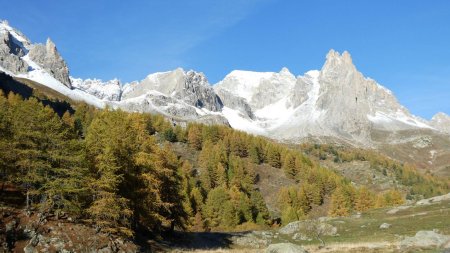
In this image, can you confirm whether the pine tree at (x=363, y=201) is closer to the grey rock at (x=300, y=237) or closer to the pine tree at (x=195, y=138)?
the pine tree at (x=195, y=138)

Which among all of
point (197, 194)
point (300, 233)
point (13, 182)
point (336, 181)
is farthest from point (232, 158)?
point (13, 182)

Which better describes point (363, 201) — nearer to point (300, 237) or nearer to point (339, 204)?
point (339, 204)

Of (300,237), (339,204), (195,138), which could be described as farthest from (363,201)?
(300,237)

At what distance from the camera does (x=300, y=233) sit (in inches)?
3152

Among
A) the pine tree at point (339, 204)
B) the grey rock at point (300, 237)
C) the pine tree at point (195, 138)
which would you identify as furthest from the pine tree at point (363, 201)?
the grey rock at point (300, 237)

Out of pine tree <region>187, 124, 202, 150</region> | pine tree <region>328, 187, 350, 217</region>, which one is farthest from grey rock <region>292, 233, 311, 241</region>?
pine tree <region>187, 124, 202, 150</region>

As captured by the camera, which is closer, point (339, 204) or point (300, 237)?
point (300, 237)

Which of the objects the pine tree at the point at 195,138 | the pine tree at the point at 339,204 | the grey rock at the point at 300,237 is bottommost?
the grey rock at the point at 300,237

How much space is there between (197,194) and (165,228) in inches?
2120

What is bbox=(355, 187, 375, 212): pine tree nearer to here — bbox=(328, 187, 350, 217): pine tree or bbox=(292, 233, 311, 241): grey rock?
bbox=(328, 187, 350, 217): pine tree

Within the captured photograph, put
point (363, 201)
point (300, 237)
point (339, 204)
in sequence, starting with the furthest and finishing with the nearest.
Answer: point (363, 201) < point (339, 204) < point (300, 237)

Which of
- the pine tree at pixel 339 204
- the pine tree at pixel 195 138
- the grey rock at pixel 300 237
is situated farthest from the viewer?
the pine tree at pixel 195 138

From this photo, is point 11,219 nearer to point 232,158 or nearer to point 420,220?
point 420,220

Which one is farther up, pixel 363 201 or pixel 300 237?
pixel 363 201
